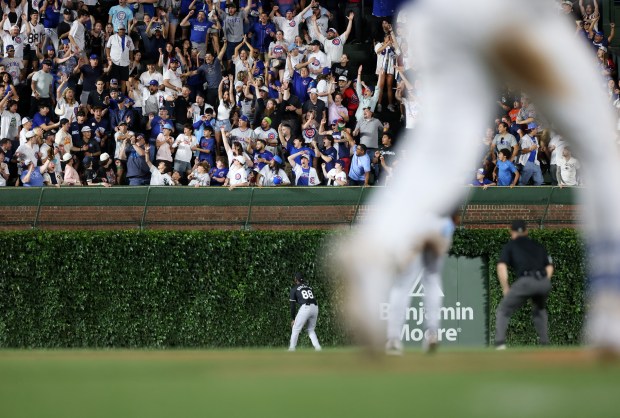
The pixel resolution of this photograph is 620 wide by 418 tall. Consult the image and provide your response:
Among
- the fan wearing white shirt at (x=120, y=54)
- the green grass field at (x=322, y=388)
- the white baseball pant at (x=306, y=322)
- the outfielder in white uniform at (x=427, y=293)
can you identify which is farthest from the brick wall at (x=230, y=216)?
the green grass field at (x=322, y=388)

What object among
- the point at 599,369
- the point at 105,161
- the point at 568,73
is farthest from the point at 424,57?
the point at 105,161

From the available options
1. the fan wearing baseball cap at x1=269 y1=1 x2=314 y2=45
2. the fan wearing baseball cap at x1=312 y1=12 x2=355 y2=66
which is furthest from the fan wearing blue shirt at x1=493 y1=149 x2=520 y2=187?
the fan wearing baseball cap at x1=269 y1=1 x2=314 y2=45

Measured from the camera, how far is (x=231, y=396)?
12.3 ft

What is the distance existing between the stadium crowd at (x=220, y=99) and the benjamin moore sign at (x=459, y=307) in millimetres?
2042

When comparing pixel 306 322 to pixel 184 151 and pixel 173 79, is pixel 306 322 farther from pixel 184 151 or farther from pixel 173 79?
pixel 173 79

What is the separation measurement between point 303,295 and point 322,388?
777 inches

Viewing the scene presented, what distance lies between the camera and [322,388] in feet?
13.0

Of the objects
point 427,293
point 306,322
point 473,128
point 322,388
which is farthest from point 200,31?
point 322,388

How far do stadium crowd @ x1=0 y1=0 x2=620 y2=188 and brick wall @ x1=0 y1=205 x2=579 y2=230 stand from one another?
67cm

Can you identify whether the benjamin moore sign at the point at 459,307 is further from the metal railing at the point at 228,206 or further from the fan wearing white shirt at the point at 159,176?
the fan wearing white shirt at the point at 159,176

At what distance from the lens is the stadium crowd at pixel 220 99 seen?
83.7 ft

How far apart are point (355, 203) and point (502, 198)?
3.23 meters

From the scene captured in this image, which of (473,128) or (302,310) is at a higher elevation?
(473,128)

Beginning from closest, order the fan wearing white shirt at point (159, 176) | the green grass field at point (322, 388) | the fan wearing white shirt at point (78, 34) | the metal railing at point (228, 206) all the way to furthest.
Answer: the green grass field at point (322, 388)
the metal railing at point (228, 206)
the fan wearing white shirt at point (159, 176)
the fan wearing white shirt at point (78, 34)
